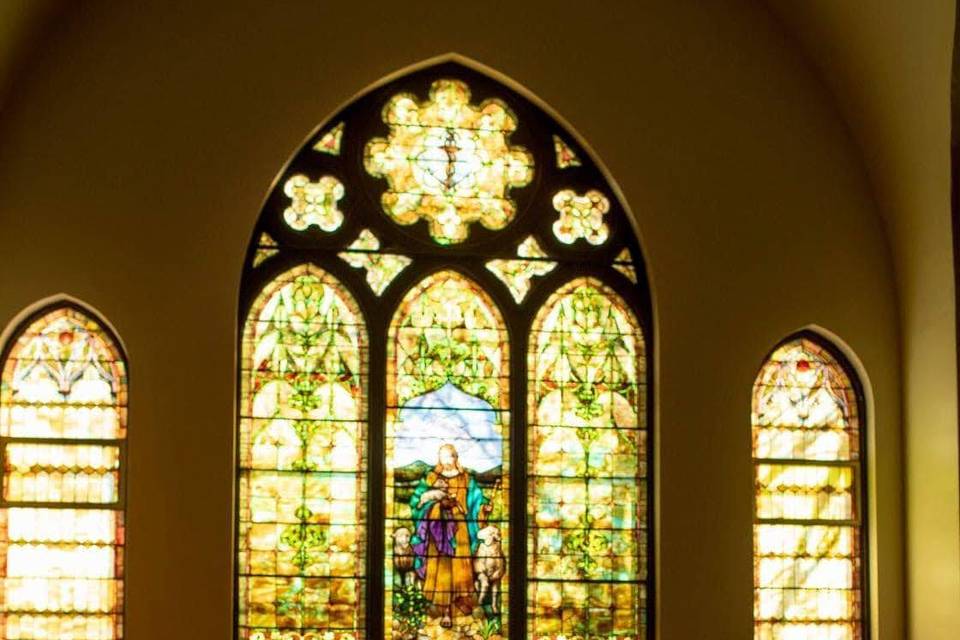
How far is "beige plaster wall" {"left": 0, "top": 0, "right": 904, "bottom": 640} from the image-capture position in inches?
359

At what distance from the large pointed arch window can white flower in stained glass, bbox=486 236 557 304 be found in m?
0.01

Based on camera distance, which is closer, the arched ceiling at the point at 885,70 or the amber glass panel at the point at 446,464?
the arched ceiling at the point at 885,70

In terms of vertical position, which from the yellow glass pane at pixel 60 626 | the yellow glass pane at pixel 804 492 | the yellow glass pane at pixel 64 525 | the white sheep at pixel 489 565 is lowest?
the yellow glass pane at pixel 60 626

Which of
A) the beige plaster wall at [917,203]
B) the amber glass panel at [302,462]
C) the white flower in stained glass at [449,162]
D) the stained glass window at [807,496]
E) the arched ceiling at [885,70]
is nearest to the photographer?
the arched ceiling at [885,70]

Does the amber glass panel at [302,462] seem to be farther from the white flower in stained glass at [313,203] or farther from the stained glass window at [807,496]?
the stained glass window at [807,496]

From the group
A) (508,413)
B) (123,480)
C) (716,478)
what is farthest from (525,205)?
(123,480)

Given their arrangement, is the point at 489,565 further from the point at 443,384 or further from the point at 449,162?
the point at 449,162

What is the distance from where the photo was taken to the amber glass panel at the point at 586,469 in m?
9.59

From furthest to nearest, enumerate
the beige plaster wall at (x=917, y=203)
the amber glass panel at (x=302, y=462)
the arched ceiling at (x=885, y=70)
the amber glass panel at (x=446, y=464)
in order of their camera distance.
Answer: the amber glass panel at (x=446, y=464)
the amber glass panel at (x=302, y=462)
the beige plaster wall at (x=917, y=203)
the arched ceiling at (x=885, y=70)

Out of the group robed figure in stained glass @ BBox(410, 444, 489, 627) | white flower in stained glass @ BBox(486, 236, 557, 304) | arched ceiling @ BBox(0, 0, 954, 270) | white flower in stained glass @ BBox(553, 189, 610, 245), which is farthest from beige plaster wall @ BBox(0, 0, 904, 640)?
robed figure in stained glass @ BBox(410, 444, 489, 627)

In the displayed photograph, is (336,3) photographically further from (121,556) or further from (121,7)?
(121,556)

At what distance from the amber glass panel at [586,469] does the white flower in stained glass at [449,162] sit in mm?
632

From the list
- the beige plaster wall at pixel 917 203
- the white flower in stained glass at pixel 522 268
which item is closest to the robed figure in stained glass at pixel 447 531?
A: the white flower in stained glass at pixel 522 268

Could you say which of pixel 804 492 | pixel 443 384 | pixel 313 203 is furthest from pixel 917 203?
pixel 313 203
